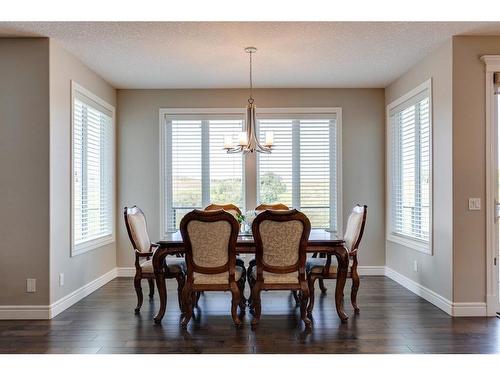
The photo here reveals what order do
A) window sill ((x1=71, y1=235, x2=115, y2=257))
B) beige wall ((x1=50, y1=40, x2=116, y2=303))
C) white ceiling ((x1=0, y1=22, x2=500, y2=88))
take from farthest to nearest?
1. window sill ((x1=71, y1=235, x2=115, y2=257))
2. beige wall ((x1=50, y1=40, x2=116, y2=303))
3. white ceiling ((x1=0, y1=22, x2=500, y2=88))

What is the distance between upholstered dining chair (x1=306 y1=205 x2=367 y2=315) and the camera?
3807mm

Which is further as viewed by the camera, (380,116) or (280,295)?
(380,116)

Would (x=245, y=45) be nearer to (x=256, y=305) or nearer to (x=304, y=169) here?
(x=304, y=169)

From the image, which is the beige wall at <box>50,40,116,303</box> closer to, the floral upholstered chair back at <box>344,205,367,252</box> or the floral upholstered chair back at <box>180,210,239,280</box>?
the floral upholstered chair back at <box>180,210,239,280</box>

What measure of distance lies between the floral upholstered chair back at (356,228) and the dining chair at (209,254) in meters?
1.34

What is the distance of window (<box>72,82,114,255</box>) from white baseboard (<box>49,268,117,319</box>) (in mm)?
436

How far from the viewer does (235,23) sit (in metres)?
3.59

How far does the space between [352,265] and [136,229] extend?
224 cm

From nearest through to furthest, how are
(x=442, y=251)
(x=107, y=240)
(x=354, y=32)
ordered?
(x=354, y=32)
(x=442, y=251)
(x=107, y=240)

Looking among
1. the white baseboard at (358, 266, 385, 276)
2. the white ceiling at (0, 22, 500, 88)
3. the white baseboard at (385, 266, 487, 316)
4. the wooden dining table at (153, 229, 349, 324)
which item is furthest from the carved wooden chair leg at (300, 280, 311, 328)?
the white baseboard at (358, 266, 385, 276)

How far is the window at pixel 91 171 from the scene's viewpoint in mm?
4539

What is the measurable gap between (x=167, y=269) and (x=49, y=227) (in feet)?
3.87
